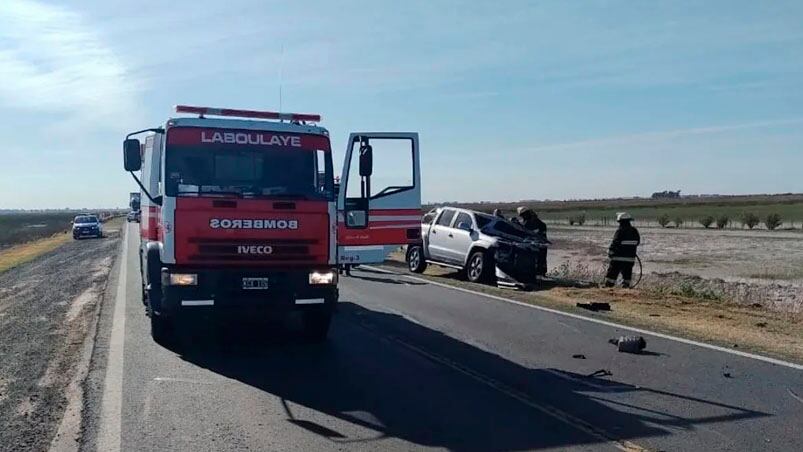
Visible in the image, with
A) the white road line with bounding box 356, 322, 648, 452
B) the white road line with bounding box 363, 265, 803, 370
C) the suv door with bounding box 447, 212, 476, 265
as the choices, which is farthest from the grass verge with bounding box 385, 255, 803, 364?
the white road line with bounding box 356, 322, 648, 452

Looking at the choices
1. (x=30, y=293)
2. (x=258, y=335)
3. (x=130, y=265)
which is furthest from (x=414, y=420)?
(x=130, y=265)

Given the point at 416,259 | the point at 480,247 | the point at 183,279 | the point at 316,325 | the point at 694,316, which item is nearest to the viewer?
the point at 183,279

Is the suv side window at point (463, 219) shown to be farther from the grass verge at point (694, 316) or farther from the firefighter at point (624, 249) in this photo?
the firefighter at point (624, 249)

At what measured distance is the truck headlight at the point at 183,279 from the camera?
30.9 ft

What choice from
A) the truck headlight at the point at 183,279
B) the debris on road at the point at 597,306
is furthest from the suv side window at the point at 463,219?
the truck headlight at the point at 183,279

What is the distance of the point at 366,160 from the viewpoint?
36.2 feet

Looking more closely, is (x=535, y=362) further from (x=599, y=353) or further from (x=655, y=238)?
(x=655, y=238)

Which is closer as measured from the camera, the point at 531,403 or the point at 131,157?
the point at 531,403

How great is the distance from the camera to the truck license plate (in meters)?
9.66

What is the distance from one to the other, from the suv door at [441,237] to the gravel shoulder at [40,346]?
8.22 metres

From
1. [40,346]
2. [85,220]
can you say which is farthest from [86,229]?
[40,346]

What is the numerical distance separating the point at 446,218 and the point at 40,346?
1284 centimetres

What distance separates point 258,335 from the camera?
11.5m

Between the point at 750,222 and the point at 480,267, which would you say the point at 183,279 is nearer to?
the point at 480,267
